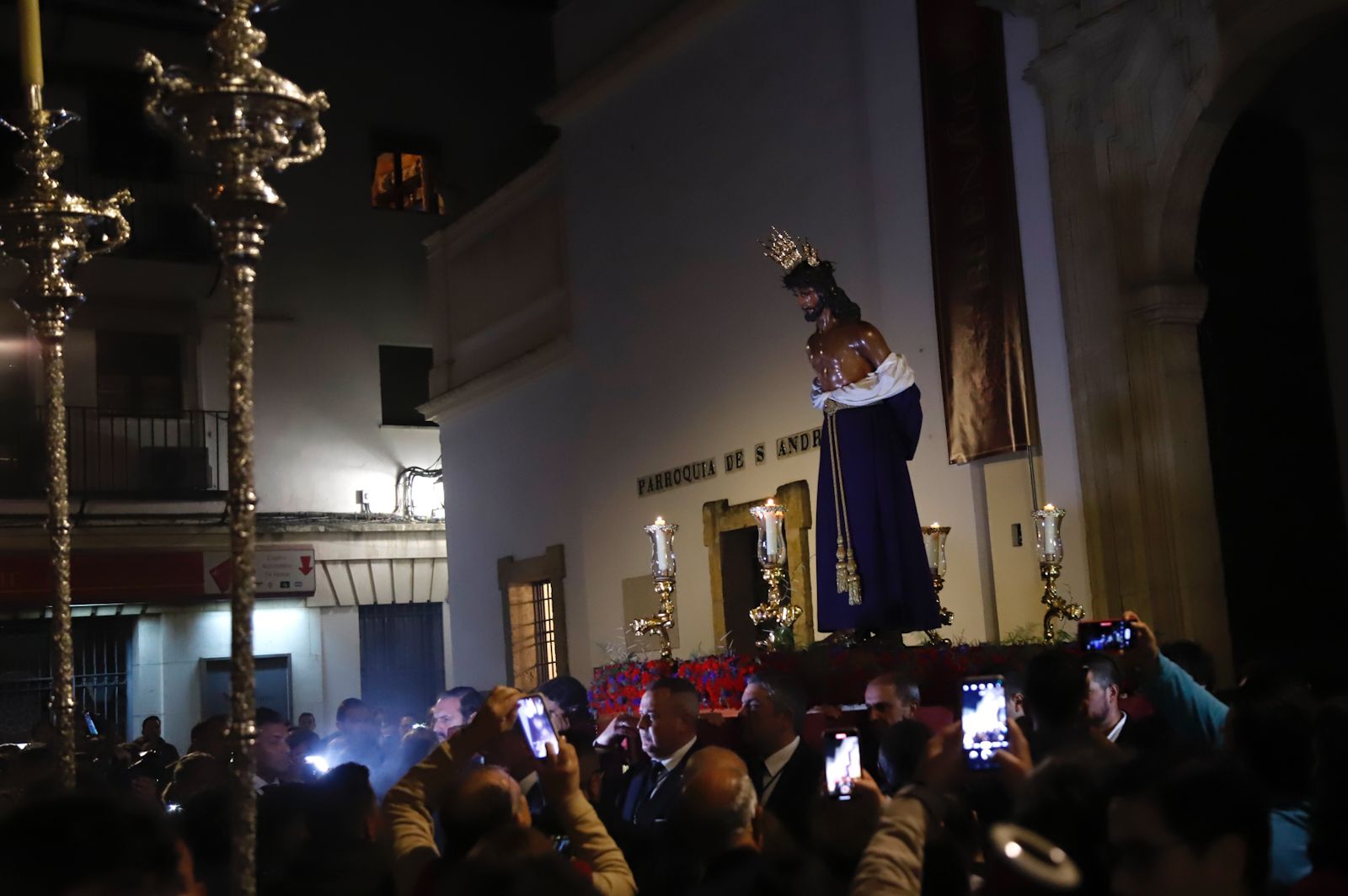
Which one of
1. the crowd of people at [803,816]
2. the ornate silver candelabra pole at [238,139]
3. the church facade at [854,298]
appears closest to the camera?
the crowd of people at [803,816]

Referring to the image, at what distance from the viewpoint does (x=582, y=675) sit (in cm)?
1477

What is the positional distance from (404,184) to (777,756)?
16061 millimetres

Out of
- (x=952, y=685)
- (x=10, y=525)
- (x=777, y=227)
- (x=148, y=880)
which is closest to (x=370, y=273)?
(x=10, y=525)

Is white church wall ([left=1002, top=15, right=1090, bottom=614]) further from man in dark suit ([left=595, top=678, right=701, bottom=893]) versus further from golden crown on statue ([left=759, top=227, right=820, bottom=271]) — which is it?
man in dark suit ([left=595, top=678, right=701, bottom=893])

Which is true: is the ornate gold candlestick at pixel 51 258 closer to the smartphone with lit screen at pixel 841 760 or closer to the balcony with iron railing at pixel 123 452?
the smartphone with lit screen at pixel 841 760

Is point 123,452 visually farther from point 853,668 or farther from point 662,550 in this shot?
point 853,668

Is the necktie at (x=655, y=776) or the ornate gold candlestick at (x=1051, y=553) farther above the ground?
the ornate gold candlestick at (x=1051, y=553)

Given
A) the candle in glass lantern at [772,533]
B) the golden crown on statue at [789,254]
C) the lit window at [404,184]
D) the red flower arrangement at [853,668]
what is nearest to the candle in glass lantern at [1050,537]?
the red flower arrangement at [853,668]

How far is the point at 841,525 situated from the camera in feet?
25.4

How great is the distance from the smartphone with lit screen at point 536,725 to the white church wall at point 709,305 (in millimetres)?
6232

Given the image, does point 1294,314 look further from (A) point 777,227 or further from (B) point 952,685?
(B) point 952,685

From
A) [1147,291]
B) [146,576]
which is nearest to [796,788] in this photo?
[1147,291]

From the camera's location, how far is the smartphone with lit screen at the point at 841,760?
3.25 m

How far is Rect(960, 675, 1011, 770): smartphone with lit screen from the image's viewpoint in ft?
10.3
